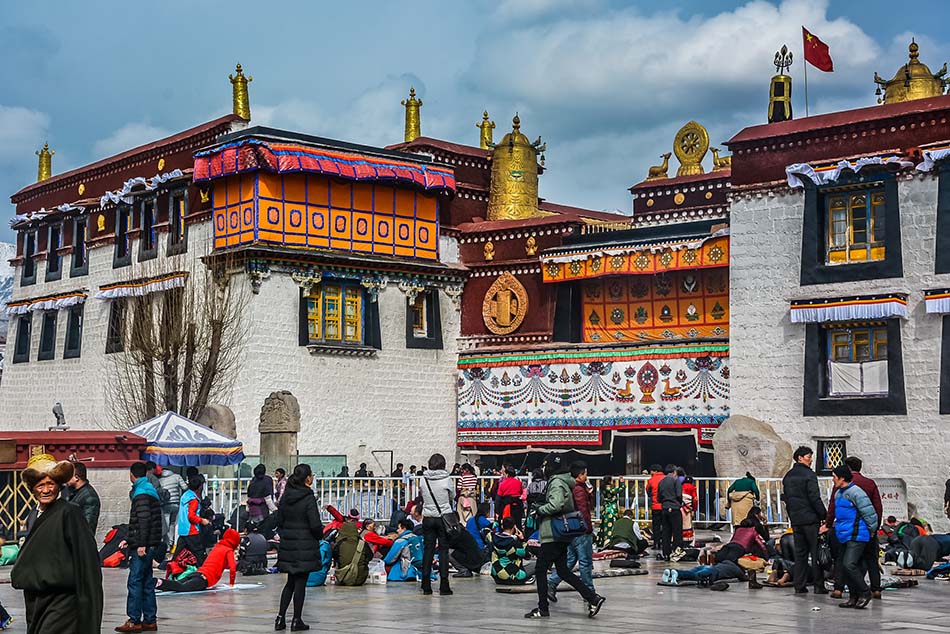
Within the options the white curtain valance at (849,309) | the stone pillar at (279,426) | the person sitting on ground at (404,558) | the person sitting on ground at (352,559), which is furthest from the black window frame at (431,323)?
the person sitting on ground at (352,559)

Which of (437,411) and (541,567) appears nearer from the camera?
(541,567)

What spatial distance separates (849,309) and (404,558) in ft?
44.3

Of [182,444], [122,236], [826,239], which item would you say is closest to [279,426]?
[182,444]

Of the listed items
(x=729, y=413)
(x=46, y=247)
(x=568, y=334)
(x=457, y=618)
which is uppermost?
(x=46, y=247)

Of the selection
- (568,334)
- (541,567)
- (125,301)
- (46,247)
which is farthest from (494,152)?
(541,567)

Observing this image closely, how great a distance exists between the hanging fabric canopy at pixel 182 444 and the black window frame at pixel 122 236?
1468 centimetres

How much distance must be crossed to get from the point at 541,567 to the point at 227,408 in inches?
741

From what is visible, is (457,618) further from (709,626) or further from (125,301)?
(125,301)

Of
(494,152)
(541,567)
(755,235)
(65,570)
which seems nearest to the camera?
(65,570)

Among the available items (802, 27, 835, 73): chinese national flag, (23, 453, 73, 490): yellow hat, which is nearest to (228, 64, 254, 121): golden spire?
(802, 27, 835, 73): chinese national flag

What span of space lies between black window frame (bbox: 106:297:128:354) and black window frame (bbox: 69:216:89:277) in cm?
296

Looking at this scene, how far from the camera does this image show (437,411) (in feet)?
121

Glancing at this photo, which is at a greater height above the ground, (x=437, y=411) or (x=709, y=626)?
(x=437, y=411)

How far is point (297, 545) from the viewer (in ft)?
45.3
